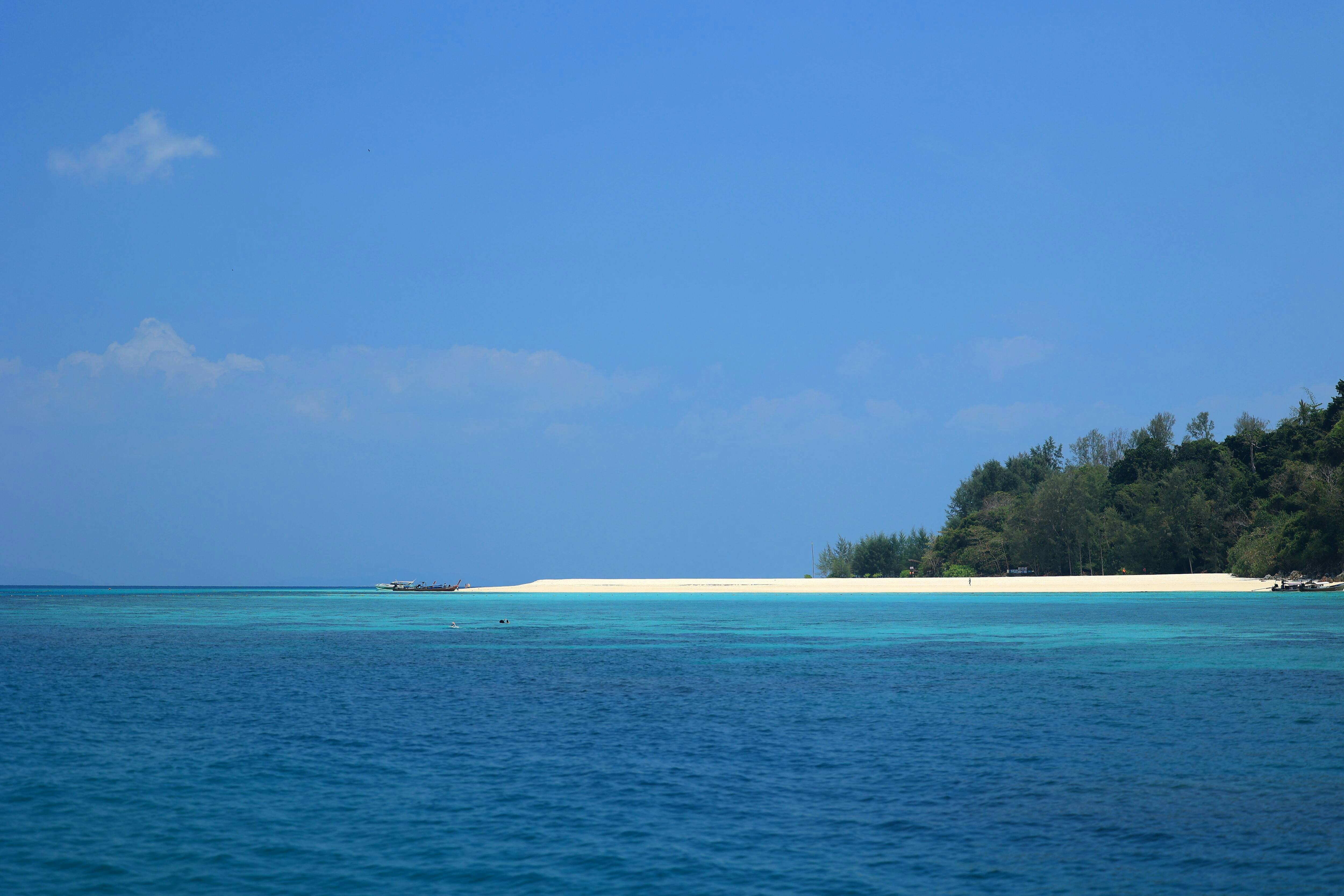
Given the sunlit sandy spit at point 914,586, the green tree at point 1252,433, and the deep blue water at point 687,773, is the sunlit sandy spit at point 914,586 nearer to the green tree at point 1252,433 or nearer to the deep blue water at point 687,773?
the green tree at point 1252,433

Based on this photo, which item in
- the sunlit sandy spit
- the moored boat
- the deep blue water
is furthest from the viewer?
the sunlit sandy spit

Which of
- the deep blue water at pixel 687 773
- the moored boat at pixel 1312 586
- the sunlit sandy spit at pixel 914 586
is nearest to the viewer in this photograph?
the deep blue water at pixel 687 773

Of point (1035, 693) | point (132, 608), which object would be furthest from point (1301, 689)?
point (132, 608)

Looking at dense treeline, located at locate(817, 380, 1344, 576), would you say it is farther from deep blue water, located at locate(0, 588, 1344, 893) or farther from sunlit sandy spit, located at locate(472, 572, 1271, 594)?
deep blue water, located at locate(0, 588, 1344, 893)

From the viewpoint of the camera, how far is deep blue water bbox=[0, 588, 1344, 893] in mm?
12000

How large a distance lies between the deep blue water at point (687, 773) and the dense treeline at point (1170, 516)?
Result: 45.3 meters

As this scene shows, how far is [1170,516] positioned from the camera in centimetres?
9306

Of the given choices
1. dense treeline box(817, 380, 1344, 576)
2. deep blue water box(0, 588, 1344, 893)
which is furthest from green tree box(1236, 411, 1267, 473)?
deep blue water box(0, 588, 1344, 893)

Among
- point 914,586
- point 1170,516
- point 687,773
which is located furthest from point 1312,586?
point 687,773

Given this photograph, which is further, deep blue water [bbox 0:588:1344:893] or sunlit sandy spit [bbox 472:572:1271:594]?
sunlit sandy spit [bbox 472:572:1271:594]

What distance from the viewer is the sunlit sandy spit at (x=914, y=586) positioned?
8662cm

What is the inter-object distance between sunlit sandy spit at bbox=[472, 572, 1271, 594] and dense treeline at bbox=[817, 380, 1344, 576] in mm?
2886

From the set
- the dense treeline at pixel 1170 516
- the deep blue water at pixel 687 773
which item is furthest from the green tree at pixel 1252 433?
the deep blue water at pixel 687 773

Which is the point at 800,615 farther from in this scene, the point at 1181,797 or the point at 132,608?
the point at 132,608
